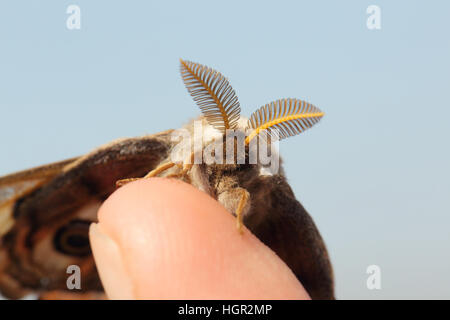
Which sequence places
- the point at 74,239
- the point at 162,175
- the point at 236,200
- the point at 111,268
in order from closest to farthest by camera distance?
1. the point at 111,268
2. the point at 236,200
3. the point at 162,175
4. the point at 74,239

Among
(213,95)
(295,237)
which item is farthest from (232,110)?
(295,237)

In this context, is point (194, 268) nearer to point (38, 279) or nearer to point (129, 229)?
point (129, 229)

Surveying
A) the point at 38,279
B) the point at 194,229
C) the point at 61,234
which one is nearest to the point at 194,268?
the point at 194,229

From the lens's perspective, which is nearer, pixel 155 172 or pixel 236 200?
pixel 236 200

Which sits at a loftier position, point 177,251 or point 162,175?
point 162,175

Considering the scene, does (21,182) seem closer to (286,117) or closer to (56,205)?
(56,205)

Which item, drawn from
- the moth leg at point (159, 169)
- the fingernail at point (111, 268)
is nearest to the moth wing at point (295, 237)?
the moth leg at point (159, 169)
